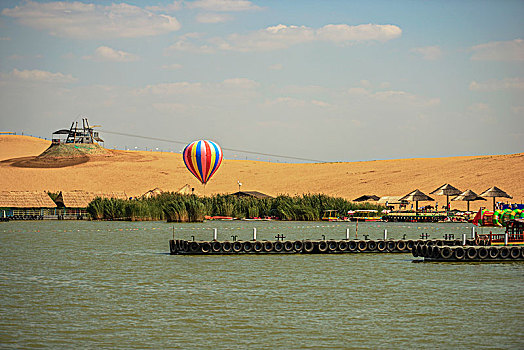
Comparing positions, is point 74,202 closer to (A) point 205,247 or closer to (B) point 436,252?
(A) point 205,247

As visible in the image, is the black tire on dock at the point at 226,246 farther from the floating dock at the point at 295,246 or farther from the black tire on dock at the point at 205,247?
the black tire on dock at the point at 205,247

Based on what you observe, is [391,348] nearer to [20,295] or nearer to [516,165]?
[20,295]

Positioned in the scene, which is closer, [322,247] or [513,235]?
[513,235]

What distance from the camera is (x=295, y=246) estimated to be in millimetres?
37344

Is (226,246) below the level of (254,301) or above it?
above

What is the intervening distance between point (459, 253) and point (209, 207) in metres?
41.5

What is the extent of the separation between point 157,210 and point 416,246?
121 feet

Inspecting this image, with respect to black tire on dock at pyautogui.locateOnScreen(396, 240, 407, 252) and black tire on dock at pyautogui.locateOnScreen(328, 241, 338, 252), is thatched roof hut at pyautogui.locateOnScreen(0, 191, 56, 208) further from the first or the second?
black tire on dock at pyautogui.locateOnScreen(396, 240, 407, 252)

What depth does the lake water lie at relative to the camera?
59.0 ft

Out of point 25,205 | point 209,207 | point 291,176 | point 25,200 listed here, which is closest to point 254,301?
point 209,207

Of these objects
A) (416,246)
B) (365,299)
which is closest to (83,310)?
(365,299)

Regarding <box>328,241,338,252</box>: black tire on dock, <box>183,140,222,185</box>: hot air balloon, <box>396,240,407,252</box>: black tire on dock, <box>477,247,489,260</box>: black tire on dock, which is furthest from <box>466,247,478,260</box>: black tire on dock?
<box>183,140,222,185</box>: hot air balloon

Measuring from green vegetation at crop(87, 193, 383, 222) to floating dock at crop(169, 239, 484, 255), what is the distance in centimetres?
2877

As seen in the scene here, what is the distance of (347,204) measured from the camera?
7250 cm
